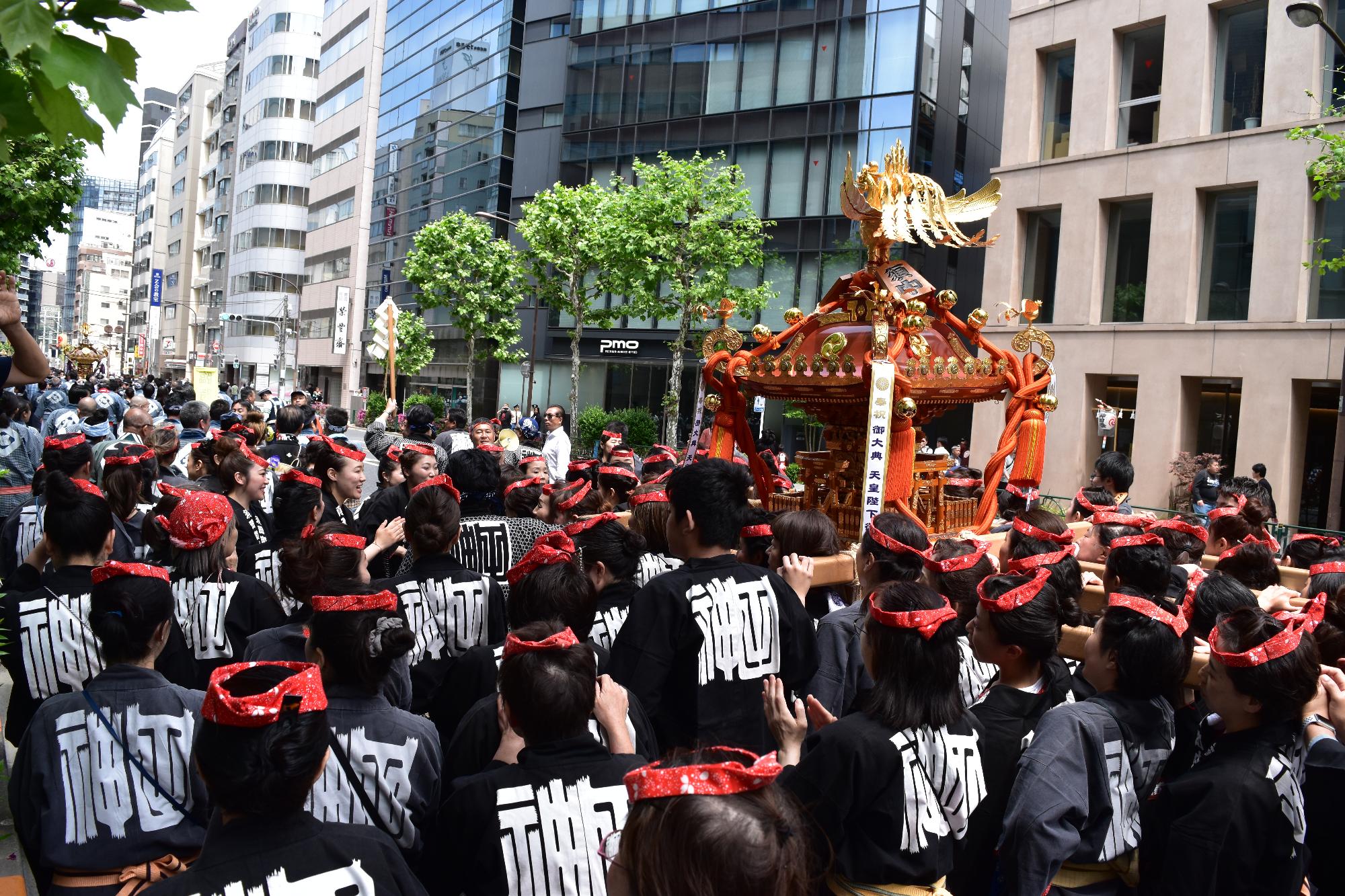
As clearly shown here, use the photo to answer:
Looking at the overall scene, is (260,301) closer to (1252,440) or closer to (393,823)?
(1252,440)

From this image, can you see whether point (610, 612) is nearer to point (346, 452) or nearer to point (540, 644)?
point (540, 644)

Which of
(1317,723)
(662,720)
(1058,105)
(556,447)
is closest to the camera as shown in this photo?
(1317,723)

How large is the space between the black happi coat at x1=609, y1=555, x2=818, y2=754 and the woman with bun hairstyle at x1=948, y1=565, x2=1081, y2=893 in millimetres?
738

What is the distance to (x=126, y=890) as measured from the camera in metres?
2.90

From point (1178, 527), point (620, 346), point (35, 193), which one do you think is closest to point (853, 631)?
point (1178, 527)

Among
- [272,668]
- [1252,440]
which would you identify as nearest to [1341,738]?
[272,668]

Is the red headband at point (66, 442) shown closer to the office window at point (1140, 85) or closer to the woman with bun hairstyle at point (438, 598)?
the woman with bun hairstyle at point (438, 598)

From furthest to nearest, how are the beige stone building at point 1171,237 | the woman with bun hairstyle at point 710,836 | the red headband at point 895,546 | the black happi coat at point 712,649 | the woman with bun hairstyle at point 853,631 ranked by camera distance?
the beige stone building at point 1171,237 < the red headband at point 895,546 < the woman with bun hairstyle at point 853,631 < the black happi coat at point 712,649 < the woman with bun hairstyle at point 710,836

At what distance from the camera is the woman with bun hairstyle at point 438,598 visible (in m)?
4.27

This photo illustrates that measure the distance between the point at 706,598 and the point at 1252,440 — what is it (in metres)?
20.0

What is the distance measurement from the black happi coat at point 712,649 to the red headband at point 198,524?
197cm

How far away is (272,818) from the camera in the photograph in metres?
2.19

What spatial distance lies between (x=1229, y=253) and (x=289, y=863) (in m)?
22.9

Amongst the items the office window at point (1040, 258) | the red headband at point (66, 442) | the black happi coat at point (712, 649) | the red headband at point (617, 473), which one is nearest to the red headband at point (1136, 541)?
the black happi coat at point (712, 649)
